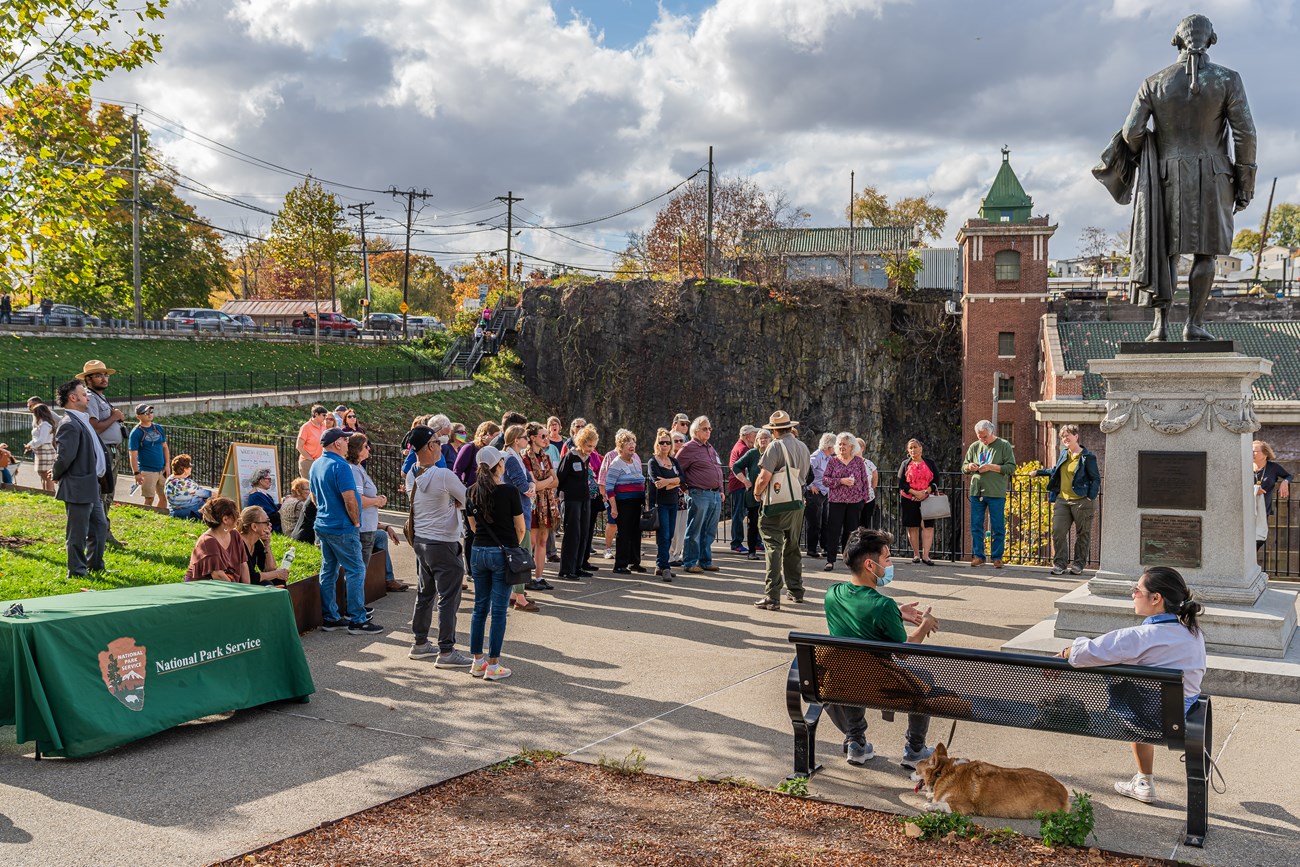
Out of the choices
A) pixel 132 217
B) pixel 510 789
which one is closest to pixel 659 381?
pixel 132 217

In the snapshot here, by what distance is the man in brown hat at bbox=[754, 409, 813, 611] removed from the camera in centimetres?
1078

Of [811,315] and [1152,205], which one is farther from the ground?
[811,315]

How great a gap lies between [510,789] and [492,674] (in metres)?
2.36

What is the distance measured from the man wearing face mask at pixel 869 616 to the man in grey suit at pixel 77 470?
776 cm

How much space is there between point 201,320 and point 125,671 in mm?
54879

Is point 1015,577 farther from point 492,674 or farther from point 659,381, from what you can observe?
point 659,381

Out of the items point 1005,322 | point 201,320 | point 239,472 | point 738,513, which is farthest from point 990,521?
point 201,320

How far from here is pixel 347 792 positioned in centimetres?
569

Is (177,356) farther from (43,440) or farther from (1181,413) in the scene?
(1181,413)

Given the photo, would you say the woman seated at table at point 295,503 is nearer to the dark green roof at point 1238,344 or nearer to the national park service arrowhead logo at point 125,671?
the national park service arrowhead logo at point 125,671

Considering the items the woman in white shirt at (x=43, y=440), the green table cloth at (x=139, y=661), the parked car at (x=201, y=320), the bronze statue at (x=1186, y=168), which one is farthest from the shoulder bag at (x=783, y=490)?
the parked car at (x=201, y=320)

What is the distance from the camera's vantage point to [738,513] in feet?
49.4

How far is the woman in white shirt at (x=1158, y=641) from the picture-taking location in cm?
536

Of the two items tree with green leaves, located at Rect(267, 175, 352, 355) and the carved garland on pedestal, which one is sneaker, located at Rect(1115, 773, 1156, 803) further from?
tree with green leaves, located at Rect(267, 175, 352, 355)
